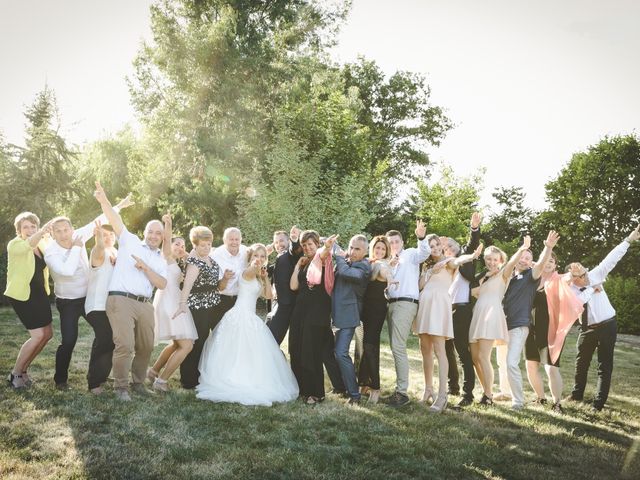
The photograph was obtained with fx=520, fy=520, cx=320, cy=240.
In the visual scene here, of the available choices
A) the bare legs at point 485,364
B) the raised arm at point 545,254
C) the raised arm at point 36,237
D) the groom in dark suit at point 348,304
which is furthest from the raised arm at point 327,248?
the raised arm at point 36,237

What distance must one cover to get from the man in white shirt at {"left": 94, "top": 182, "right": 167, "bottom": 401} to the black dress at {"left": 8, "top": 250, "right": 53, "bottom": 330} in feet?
3.17

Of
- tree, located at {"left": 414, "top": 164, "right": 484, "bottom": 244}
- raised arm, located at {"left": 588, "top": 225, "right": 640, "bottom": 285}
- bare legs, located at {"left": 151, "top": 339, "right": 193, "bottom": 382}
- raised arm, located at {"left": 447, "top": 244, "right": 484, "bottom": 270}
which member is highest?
tree, located at {"left": 414, "top": 164, "right": 484, "bottom": 244}

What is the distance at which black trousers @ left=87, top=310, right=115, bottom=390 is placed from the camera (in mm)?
6574

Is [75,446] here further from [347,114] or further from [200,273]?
[347,114]

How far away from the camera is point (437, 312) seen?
715 cm

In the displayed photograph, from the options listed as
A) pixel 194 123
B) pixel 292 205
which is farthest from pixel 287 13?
pixel 292 205

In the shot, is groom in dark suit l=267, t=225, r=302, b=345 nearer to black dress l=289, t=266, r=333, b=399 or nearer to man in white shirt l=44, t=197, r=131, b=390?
black dress l=289, t=266, r=333, b=399

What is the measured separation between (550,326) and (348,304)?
3.39 m

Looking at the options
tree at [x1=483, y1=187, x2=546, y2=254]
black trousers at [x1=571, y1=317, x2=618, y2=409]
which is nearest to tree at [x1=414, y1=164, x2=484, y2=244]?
tree at [x1=483, y1=187, x2=546, y2=254]

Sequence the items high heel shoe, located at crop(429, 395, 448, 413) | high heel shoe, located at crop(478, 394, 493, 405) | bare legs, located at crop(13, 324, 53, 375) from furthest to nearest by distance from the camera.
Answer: high heel shoe, located at crop(478, 394, 493, 405) → high heel shoe, located at crop(429, 395, 448, 413) → bare legs, located at crop(13, 324, 53, 375)

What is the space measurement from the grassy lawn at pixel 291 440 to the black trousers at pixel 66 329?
260 mm

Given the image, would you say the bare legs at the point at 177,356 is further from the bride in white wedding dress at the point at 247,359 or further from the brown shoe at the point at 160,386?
the bride in white wedding dress at the point at 247,359

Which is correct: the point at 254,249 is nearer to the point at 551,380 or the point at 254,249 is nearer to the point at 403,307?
the point at 403,307

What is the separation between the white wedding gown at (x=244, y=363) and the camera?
22.4 feet
